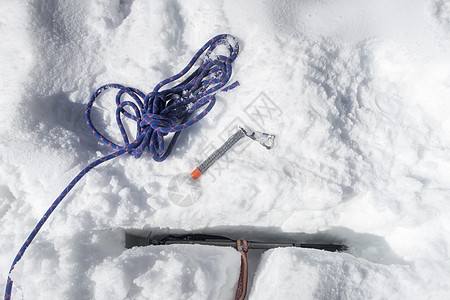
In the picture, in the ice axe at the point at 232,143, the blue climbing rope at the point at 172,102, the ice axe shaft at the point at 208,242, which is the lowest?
the ice axe shaft at the point at 208,242

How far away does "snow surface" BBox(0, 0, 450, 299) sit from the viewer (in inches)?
47.1

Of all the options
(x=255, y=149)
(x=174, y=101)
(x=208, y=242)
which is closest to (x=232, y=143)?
(x=255, y=149)

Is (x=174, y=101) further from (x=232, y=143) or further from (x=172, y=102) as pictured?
(x=232, y=143)

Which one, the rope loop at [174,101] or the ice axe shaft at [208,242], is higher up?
the rope loop at [174,101]

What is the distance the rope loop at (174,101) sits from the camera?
1366 millimetres

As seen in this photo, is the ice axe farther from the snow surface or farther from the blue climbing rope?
the blue climbing rope

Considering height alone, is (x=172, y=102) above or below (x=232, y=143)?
above

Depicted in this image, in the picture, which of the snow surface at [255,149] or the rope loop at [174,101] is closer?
the snow surface at [255,149]

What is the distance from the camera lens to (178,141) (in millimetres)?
1456

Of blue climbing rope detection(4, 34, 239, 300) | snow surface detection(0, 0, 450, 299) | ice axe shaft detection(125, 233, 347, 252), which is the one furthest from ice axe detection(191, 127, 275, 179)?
ice axe shaft detection(125, 233, 347, 252)

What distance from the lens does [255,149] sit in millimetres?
1419

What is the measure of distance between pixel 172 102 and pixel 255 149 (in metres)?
0.48

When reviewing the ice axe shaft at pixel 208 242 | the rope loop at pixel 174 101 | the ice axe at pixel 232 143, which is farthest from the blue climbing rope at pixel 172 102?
the ice axe shaft at pixel 208 242

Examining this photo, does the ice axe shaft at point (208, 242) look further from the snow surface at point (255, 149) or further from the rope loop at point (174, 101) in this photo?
the rope loop at point (174, 101)
